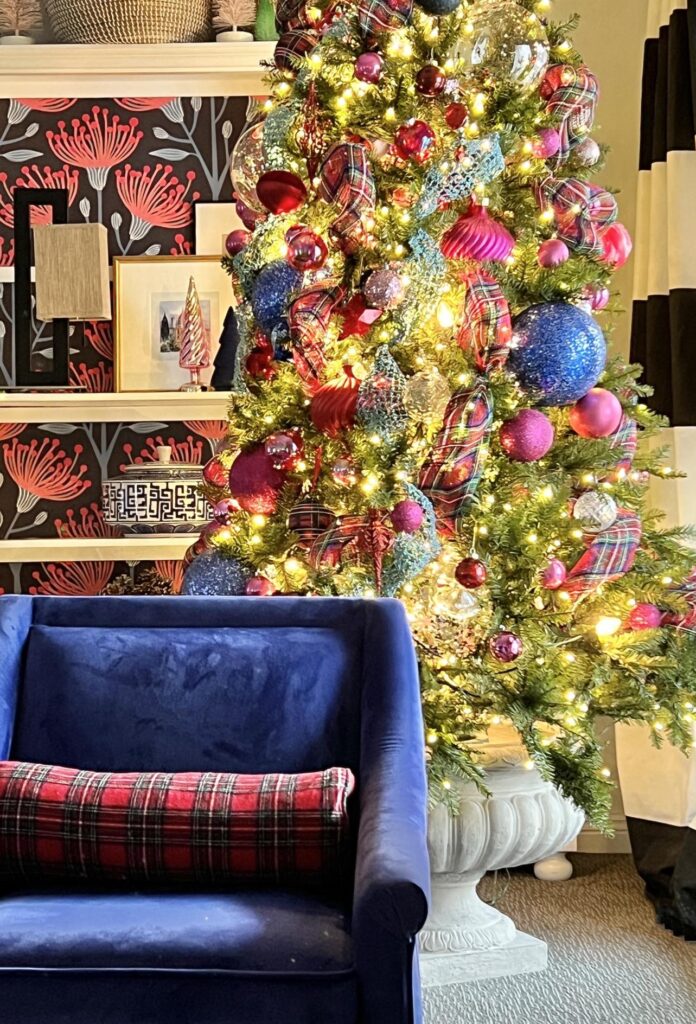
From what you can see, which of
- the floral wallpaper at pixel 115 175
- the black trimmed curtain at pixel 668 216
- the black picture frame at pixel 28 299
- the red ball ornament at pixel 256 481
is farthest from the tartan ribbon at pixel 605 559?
the black picture frame at pixel 28 299

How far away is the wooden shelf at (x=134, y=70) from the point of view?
311 cm

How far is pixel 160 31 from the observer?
10.3 ft

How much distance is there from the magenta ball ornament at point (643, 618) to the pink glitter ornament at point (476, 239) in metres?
0.73

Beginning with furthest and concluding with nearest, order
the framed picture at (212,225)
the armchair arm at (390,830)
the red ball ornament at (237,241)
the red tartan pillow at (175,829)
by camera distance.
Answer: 1. the framed picture at (212,225)
2. the red ball ornament at (237,241)
3. the red tartan pillow at (175,829)
4. the armchair arm at (390,830)

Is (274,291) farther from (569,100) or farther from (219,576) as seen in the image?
(569,100)

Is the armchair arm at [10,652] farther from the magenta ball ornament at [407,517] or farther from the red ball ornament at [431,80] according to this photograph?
the red ball ornament at [431,80]

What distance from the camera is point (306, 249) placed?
2.09 metres

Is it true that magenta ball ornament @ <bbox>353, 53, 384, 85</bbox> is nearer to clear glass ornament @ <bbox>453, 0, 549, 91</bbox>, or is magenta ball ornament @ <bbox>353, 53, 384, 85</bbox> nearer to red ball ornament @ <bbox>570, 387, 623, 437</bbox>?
clear glass ornament @ <bbox>453, 0, 549, 91</bbox>

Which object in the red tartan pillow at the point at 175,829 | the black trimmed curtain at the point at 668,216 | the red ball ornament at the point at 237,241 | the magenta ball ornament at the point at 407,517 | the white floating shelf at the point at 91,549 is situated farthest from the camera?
the white floating shelf at the point at 91,549

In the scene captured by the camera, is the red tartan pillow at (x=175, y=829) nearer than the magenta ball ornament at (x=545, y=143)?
Yes

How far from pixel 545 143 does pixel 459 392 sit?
539 millimetres

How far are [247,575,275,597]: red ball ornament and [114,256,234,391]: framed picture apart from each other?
1126 millimetres

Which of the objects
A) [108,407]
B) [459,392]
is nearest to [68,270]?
[108,407]

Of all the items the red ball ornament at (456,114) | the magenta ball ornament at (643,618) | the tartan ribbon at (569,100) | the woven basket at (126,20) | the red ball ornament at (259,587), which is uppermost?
the woven basket at (126,20)
